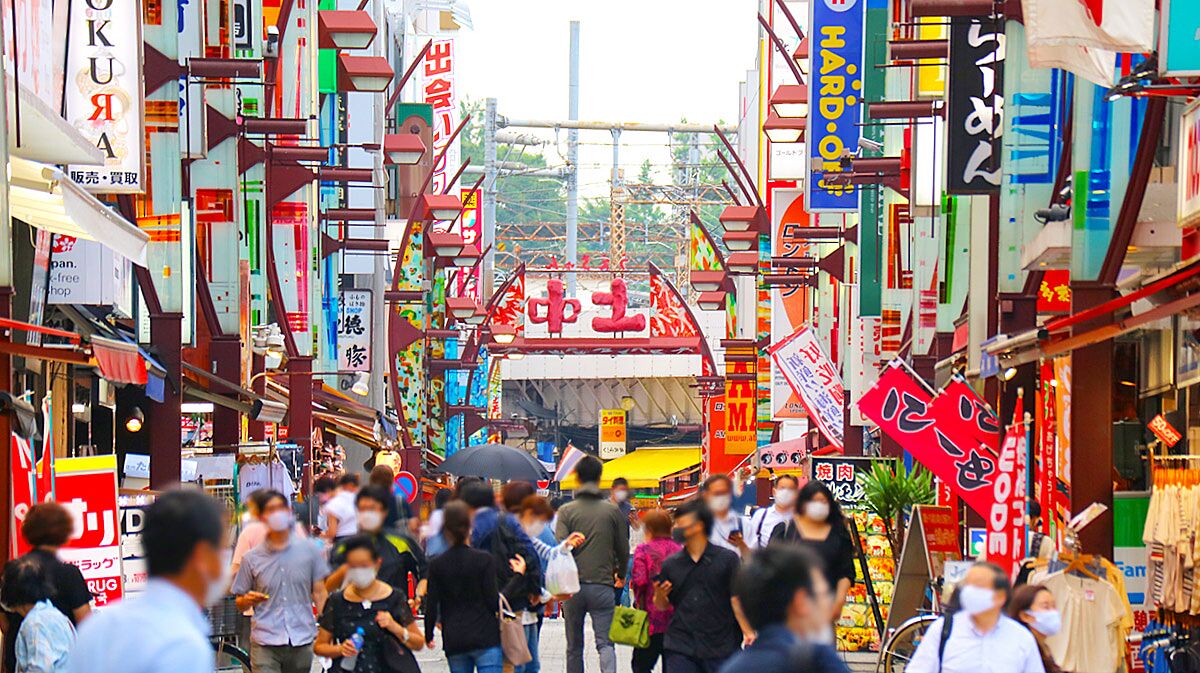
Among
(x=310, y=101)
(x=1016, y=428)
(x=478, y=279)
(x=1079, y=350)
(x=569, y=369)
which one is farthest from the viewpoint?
(x=569, y=369)

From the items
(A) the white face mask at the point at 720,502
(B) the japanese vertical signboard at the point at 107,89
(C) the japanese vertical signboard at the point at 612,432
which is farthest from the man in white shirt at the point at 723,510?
(C) the japanese vertical signboard at the point at 612,432

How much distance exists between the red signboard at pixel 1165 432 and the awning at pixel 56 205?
788 cm

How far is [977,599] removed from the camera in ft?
28.8

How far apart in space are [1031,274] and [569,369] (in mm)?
48041

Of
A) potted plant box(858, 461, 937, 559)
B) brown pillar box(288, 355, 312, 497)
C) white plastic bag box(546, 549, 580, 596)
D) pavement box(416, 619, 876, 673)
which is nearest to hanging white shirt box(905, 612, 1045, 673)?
white plastic bag box(546, 549, 580, 596)

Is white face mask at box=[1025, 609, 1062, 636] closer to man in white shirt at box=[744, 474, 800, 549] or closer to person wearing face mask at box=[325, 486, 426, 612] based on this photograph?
person wearing face mask at box=[325, 486, 426, 612]

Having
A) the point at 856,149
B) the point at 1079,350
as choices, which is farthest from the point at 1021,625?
the point at 856,149

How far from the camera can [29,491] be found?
1207 cm

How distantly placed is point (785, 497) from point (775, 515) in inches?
33.0

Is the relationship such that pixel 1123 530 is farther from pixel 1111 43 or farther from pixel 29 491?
pixel 29 491

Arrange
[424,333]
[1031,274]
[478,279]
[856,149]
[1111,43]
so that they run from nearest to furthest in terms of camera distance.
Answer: [1111,43]
[1031,274]
[856,149]
[424,333]
[478,279]

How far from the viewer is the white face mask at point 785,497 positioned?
14.4 metres

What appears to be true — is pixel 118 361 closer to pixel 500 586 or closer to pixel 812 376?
pixel 500 586

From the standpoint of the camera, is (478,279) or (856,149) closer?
(856,149)
